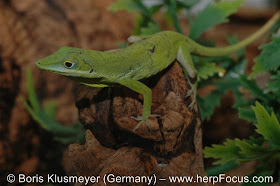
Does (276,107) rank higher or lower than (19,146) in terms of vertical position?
higher

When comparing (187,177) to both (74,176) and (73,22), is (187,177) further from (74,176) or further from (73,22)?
(73,22)

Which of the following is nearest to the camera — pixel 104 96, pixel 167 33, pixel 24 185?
pixel 24 185

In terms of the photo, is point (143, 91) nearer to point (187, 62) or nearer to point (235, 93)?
point (187, 62)

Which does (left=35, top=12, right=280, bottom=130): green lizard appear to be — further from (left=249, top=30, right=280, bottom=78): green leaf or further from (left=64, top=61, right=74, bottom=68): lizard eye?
(left=249, top=30, right=280, bottom=78): green leaf

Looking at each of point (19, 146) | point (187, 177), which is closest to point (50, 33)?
point (19, 146)

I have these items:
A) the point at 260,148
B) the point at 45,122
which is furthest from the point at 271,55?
the point at 45,122

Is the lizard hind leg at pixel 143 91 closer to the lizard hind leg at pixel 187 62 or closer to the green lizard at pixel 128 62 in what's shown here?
the green lizard at pixel 128 62
